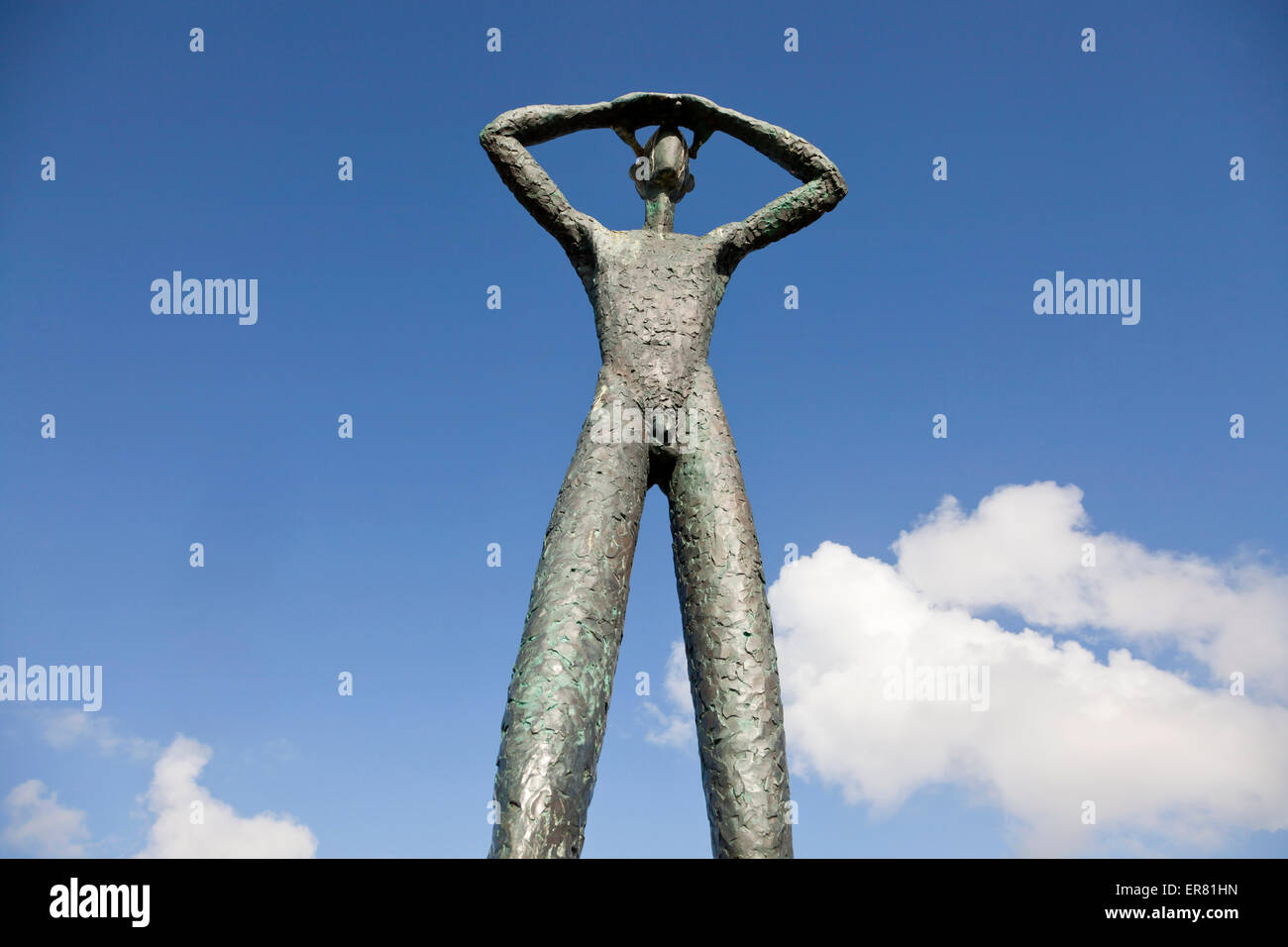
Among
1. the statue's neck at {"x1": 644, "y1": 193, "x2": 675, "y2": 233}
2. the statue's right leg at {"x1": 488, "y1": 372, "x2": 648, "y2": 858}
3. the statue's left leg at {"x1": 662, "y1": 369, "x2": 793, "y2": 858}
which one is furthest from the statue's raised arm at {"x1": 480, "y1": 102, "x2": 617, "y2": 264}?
the statue's left leg at {"x1": 662, "y1": 369, "x2": 793, "y2": 858}

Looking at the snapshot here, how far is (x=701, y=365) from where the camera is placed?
24.7ft

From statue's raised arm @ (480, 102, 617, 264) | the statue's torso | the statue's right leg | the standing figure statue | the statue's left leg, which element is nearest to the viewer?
the statue's right leg

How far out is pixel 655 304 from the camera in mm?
7555

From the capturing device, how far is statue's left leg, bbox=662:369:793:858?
6055mm

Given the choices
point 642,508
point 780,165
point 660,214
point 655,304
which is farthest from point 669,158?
point 642,508

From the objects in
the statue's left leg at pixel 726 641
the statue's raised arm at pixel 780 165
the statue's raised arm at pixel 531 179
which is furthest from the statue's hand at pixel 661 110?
the statue's left leg at pixel 726 641

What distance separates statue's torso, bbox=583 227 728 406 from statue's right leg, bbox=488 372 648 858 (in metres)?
0.30

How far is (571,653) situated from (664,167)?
13.4ft

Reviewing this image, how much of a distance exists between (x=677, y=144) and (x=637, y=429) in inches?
104

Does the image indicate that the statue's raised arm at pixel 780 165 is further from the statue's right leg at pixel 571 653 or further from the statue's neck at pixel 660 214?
the statue's right leg at pixel 571 653

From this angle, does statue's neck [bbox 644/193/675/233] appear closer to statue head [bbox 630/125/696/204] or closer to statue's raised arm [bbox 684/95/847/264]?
statue head [bbox 630/125/696/204]

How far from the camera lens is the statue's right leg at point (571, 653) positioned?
18.3ft

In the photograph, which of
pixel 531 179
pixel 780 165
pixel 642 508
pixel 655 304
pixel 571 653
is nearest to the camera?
pixel 571 653

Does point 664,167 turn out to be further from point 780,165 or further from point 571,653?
point 571,653
